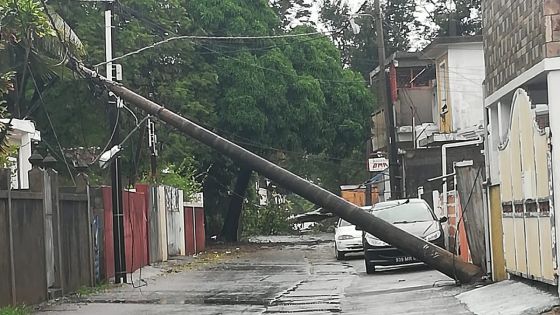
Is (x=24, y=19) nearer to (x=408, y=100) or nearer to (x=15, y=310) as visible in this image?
(x=15, y=310)

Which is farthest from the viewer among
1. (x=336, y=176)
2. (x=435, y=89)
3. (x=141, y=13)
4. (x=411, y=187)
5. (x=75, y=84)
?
(x=336, y=176)

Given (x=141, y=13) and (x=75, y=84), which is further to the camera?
(x=141, y=13)

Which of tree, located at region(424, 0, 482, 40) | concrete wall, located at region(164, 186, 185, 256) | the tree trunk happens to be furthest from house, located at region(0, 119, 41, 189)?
tree, located at region(424, 0, 482, 40)

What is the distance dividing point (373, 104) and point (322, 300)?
101ft

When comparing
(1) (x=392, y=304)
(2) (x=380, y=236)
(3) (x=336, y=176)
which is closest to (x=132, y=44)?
(2) (x=380, y=236)

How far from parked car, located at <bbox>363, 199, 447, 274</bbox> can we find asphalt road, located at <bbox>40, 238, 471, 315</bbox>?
1.12ft

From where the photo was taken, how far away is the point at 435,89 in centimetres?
4347

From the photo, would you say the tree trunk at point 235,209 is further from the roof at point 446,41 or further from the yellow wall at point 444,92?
the roof at point 446,41

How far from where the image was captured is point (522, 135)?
1302cm

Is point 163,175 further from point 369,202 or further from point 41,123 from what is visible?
point 369,202

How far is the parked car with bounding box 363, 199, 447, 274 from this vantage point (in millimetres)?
21953

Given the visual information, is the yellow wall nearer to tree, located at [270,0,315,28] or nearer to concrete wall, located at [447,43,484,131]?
concrete wall, located at [447,43,484,131]

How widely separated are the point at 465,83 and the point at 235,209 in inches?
518

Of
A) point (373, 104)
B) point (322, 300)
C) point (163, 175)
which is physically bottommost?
point (322, 300)
